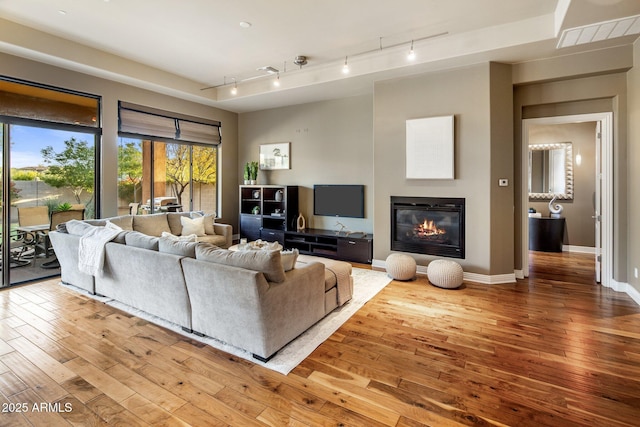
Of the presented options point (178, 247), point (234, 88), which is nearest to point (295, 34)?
point (234, 88)

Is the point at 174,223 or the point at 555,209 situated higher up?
the point at 555,209

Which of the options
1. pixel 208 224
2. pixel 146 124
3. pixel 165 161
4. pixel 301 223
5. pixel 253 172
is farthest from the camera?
pixel 253 172

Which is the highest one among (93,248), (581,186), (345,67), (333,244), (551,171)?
(345,67)

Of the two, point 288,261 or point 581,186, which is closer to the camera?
point 288,261

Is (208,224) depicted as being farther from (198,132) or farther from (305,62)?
(305,62)

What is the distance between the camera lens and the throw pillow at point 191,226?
18.4 ft

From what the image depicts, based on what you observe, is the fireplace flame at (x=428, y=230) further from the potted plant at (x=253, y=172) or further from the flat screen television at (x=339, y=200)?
the potted plant at (x=253, y=172)

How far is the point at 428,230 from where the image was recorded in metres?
4.92

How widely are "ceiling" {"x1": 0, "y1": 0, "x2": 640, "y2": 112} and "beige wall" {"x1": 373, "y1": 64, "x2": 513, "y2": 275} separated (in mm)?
231

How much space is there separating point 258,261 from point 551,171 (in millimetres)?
6879

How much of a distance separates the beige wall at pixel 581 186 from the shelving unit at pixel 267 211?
552cm

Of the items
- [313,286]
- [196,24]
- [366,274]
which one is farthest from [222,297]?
[196,24]

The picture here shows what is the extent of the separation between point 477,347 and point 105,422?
271cm

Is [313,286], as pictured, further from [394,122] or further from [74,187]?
[74,187]
